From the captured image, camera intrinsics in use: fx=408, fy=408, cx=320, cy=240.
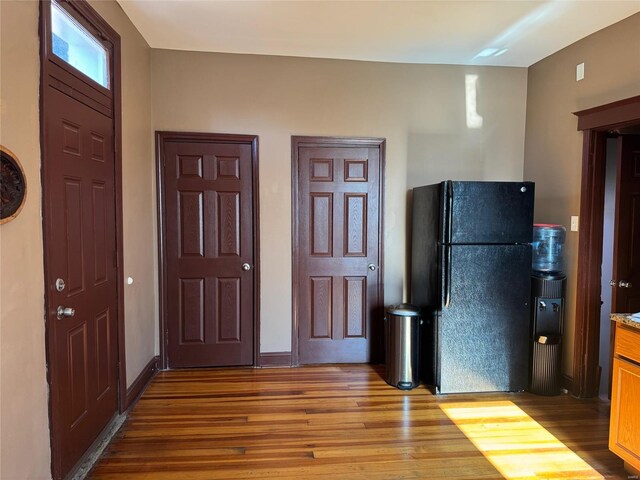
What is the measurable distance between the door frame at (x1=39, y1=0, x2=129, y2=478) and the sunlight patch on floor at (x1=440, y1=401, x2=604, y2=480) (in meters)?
2.35

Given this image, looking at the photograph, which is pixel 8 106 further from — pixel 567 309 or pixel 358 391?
pixel 567 309

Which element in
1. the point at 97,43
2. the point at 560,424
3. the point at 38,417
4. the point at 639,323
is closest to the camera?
the point at 38,417

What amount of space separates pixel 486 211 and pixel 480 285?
58cm

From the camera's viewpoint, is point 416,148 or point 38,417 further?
point 416,148

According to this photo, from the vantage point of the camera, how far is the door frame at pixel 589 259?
3137 mm

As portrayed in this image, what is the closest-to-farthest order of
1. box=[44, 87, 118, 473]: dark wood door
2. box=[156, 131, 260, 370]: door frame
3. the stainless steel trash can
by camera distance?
box=[44, 87, 118, 473]: dark wood door → the stainless steel trash can → box=[156, 131, 260, 370]: door frame

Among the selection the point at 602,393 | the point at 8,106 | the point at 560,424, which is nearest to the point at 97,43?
the point at 8,106

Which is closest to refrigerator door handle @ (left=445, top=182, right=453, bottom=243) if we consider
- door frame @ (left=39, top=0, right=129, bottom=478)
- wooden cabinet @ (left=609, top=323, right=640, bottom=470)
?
wooden cabinet @ (left=609, top=323, right=640, bottom=470)

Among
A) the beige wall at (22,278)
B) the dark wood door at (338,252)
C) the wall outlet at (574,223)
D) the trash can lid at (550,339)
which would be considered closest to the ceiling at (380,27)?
the dark wood door at (338,252)

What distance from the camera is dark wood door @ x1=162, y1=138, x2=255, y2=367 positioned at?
3.62 metres

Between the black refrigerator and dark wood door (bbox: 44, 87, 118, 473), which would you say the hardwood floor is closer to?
the black refrigerator

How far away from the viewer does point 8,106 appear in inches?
64.6

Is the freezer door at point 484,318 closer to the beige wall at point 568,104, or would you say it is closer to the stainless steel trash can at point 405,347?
the stainless steel trash can at point 405,347

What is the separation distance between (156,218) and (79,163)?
4.55ft
